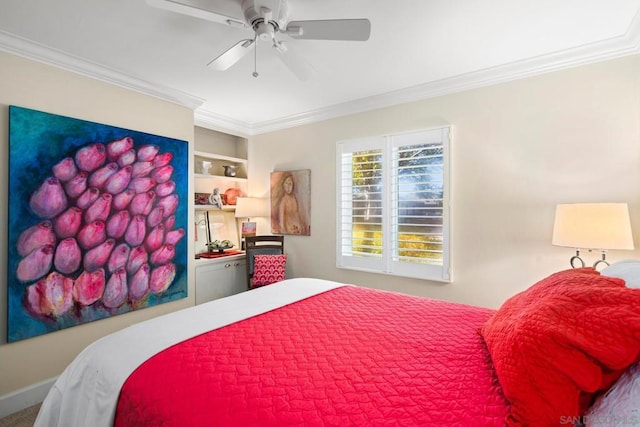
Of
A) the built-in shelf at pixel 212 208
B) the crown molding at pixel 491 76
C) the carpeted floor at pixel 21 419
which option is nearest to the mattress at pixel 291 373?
the carpeted floor at pixel 21 419

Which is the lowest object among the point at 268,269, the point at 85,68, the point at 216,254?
the point at 268,269

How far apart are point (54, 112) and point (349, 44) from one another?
7.46 ft

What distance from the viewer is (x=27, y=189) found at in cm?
219

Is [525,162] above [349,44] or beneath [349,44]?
beneath

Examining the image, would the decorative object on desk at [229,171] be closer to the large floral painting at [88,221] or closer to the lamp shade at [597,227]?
the large floral painting at [88,221]

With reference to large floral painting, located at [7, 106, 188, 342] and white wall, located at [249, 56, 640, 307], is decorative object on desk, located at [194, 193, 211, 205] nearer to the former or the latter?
large floral painting, located at [7, 106, 188, 342]

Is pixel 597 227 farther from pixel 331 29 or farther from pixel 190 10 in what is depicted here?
pixel 190 10

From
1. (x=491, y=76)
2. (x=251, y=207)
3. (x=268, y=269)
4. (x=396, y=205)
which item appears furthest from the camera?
(x=251, y=207)

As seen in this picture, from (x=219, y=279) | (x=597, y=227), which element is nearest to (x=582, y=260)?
(x=597, y=227)

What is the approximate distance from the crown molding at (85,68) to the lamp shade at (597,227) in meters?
3.40

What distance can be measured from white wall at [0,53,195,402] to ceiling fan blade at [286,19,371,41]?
1.87m

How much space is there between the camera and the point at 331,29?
1.65 m

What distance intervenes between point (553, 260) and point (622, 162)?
82 cm

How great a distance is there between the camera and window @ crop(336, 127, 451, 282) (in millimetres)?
2895
